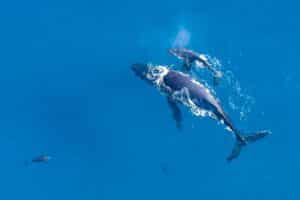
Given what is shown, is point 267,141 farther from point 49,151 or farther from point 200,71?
point 49,151

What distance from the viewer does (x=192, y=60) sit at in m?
13.6

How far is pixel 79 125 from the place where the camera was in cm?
1477

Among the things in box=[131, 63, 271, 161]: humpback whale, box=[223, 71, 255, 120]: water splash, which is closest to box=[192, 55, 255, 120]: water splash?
box=[223, 71, 255, 120]: water splash

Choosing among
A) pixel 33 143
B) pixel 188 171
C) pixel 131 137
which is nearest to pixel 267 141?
pixel 188 171

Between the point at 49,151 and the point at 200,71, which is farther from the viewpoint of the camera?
the point at 49,151

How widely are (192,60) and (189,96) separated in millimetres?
1138

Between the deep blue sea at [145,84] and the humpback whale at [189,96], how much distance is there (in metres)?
0.65

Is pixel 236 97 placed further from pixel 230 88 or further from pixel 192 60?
pixel 192 60

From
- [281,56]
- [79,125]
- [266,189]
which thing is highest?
[281,56]

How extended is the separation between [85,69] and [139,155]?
2.03m

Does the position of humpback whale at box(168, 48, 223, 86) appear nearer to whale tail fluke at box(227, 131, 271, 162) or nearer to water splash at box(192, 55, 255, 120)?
water splash at box(192, 55, 255, 120)

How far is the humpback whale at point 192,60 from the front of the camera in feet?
44.5

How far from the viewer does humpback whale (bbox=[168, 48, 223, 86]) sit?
44.5 ft

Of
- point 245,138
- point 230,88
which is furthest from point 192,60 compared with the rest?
point 245,138
